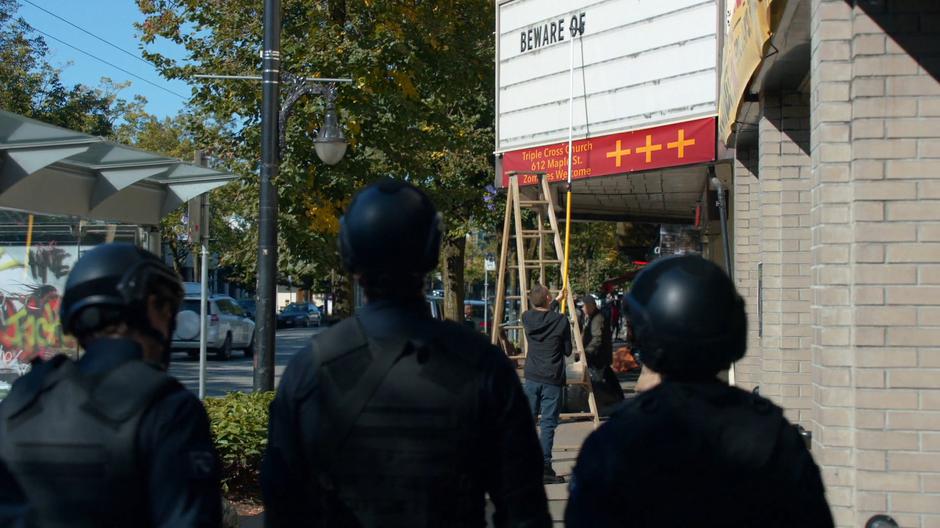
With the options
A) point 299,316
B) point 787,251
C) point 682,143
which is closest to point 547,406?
point 787,251

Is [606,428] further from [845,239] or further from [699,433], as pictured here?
[845,239]

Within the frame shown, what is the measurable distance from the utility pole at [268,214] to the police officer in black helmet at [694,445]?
316 inches

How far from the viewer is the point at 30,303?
8.80 metres

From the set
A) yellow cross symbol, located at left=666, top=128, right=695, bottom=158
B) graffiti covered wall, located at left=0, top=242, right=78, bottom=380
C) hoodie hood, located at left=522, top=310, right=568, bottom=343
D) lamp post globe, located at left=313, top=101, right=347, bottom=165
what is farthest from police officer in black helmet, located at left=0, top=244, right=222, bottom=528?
lamp post globe, located at left=313, top=101, right=347, bottom=165

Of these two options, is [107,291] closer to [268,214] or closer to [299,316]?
[268,214]

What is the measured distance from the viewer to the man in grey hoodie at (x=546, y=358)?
32.8 ft

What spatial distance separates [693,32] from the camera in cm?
1143

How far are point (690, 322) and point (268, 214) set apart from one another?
826cm

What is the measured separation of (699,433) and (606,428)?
0.20 metres

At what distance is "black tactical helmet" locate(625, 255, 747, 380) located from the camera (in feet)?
7.95

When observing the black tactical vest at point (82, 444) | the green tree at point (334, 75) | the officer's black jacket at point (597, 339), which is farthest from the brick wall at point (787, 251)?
the green tree at point (334, 75)

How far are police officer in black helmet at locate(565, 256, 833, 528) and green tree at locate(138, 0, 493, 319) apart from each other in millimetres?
11812

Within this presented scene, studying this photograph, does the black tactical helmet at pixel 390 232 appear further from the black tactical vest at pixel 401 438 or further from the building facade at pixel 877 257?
the building facade at pixel 877 257

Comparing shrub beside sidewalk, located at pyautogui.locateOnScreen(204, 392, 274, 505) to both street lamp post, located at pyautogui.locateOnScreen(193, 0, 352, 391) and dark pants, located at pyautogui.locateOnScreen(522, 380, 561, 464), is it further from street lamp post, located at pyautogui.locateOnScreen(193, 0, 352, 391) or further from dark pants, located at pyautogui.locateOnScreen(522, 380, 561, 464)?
dark pants, located at pyautogui.locateOnScreen(522, 380, 561, 464)
